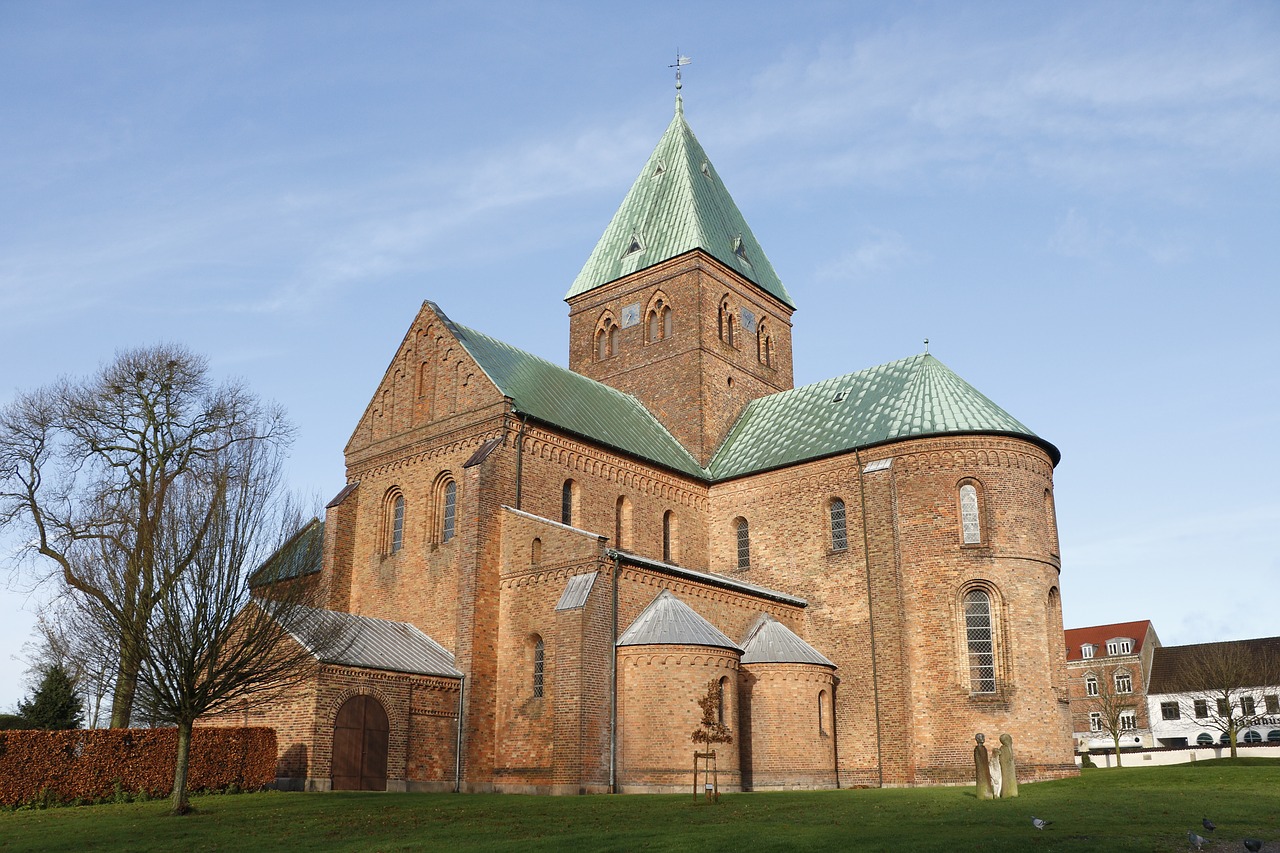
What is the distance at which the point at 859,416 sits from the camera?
34906 mm

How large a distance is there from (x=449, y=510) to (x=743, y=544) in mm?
10312

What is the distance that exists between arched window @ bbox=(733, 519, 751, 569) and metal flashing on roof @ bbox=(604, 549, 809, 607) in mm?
677

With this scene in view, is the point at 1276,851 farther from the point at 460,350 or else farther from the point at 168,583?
the point at 460,350

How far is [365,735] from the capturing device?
85.1ft

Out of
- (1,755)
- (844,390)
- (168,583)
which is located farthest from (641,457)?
(1,755)

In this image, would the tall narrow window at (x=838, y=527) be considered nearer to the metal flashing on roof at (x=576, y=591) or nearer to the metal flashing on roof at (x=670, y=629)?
the metal flashing on roof at (x=670, y=629)

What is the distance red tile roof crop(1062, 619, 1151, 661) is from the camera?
239 ft

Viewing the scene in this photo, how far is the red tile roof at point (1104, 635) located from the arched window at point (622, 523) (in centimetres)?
5050

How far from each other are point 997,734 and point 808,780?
5336 millimetres

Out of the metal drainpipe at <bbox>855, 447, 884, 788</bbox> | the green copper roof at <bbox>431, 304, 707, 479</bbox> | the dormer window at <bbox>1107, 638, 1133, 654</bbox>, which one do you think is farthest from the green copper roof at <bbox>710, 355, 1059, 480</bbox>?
the dormer window at <bbox>1107, 638, 1133, 654</bbox>

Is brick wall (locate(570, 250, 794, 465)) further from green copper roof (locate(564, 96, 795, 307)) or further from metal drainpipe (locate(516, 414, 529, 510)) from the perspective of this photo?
metal drainpipe (locate(516, 414, 529, 510))

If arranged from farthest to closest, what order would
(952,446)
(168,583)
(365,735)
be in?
1. (952,446)
2. (365,735)
3. (168,583)

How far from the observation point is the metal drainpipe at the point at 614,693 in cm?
2588

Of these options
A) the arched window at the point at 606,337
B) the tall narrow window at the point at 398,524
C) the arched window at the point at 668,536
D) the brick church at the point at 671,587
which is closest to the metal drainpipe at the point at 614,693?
the brick church at the point at 671,587
